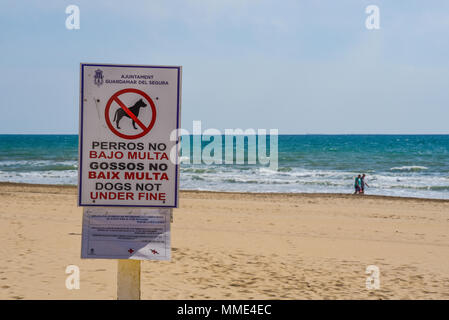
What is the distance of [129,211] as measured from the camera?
3.47 m

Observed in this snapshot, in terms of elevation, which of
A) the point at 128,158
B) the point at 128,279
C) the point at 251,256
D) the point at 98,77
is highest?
the point at 98,77

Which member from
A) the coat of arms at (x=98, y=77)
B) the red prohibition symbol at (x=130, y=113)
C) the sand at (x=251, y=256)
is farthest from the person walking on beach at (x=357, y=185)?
the coat of arms at (x=98, y=77)

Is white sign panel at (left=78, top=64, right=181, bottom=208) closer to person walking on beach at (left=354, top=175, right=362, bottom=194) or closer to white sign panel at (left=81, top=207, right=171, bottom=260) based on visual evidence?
white sign panel at (left=81, top=207, right=171, bottom=260)

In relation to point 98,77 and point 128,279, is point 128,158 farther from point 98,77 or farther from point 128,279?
point 128,279

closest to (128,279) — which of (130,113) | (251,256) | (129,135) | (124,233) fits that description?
(124,233)

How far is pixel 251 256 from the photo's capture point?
9102 millimetres

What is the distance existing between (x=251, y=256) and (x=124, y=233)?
232 inches

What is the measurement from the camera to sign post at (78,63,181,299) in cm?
335

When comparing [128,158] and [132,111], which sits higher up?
[132,111]

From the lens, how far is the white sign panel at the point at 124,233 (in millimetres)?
3467

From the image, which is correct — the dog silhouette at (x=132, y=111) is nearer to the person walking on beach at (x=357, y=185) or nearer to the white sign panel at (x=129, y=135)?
the white sign panel at (x=129, y=135)
